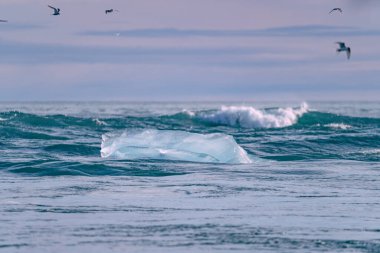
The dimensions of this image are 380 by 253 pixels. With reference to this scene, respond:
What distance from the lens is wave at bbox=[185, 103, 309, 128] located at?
5478cm

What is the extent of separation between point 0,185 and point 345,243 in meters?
8.70

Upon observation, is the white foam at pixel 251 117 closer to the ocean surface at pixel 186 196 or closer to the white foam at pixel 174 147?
the ocean surface at pixel 186 196

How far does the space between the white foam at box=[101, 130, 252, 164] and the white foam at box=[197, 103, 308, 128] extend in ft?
88.9

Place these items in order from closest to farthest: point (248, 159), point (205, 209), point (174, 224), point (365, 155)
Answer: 1. point (174, 224)
2. point (205, 209)
3. point (248, 159)
4. point (365, 155)

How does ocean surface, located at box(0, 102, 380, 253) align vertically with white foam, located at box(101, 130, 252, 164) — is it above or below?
below

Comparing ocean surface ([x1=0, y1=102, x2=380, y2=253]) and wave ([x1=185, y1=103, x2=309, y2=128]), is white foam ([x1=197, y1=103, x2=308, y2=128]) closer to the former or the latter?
wave ([x1=185, y1=103, x2=309, y2=128])

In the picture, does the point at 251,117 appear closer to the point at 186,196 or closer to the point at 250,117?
the point at 250,117

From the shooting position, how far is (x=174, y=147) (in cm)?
2586

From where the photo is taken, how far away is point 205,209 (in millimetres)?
14633

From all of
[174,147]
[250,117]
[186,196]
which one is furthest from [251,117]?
[186,196]

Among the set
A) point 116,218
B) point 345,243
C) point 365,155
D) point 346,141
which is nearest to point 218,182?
point 116,218

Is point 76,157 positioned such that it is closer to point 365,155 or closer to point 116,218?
point 365,155

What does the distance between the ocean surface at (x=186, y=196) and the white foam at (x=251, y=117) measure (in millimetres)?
22052

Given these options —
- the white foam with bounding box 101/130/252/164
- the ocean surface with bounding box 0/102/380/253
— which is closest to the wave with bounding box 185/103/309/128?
the ocean surface with bounding box 0/102/380/253
